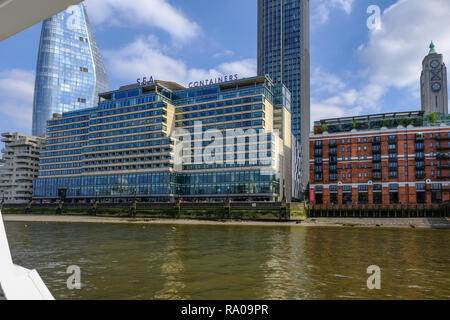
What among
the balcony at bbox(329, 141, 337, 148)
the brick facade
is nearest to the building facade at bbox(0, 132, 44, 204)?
the brick facade

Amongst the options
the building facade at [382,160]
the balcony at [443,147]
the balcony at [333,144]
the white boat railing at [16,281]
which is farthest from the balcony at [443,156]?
the white boat railing at [16,281]

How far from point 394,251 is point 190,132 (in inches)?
3780

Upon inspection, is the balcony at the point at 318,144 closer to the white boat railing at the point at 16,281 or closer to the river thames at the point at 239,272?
the river thames at the point at 239,272

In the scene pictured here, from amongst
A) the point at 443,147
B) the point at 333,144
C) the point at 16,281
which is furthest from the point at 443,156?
the point at 16,281

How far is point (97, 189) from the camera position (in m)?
134

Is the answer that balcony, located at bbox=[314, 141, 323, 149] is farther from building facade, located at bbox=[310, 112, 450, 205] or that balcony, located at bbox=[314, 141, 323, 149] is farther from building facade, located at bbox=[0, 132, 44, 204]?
building facade, located at bbox=[0, 132, 44, 204]

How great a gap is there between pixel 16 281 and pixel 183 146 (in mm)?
116945

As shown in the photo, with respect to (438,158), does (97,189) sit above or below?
below

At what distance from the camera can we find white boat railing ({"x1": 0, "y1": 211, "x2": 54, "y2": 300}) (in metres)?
6.69

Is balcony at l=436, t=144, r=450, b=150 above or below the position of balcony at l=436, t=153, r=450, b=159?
above

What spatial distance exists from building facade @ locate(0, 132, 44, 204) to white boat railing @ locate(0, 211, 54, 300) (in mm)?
184960
